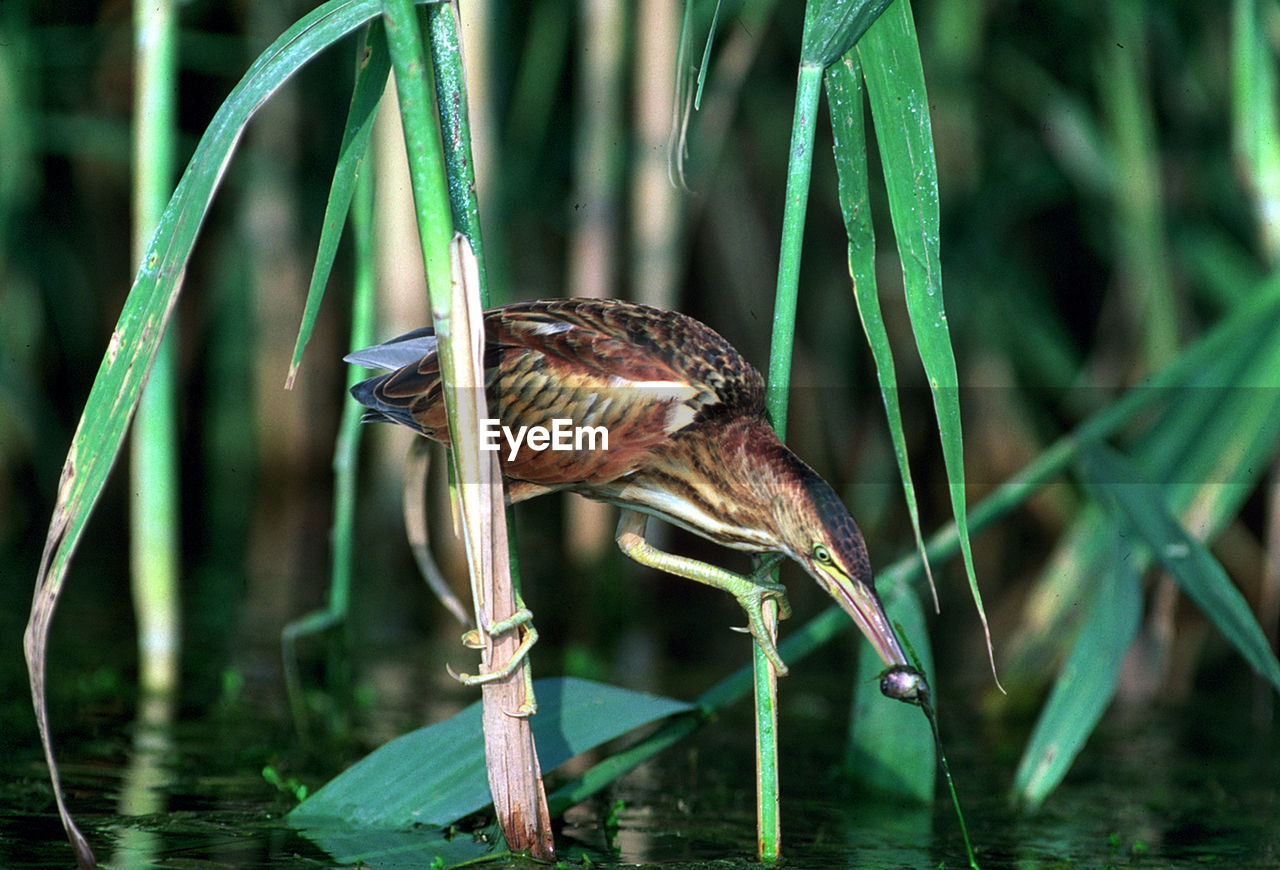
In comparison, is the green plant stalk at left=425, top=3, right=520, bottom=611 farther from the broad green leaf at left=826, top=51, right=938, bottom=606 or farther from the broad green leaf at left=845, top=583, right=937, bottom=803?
the broad green leaf at left=845, top=583, right=937, bottom=803

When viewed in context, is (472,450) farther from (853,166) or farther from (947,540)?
(947,540)

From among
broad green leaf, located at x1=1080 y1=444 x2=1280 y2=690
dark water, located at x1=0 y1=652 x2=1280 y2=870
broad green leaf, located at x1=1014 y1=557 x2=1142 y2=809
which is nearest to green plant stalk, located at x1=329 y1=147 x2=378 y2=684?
dark water, located at x1=0 y1=652 x2=1280 y2=870

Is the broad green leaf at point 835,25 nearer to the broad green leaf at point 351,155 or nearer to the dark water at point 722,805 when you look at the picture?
the broad green leaf at point 351,155

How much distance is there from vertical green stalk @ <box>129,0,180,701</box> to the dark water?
0.93ft

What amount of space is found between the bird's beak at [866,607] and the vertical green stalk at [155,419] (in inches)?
75.5

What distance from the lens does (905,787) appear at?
317cm

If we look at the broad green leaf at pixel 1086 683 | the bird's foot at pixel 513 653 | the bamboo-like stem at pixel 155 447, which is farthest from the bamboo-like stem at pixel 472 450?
the bamboo-like stem at pixel 155 447

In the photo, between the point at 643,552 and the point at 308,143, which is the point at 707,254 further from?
the point at 643,552

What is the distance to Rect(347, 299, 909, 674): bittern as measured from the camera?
2447 millimetres

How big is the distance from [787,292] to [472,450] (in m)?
0.54

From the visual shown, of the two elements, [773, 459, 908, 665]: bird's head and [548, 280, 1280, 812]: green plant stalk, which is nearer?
[773, 459, 908, 665]: bird's head

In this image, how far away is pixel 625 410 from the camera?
2.51 meters

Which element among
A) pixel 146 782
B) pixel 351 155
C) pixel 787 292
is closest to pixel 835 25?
pixel 787 292

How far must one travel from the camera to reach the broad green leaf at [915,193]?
200 cm
